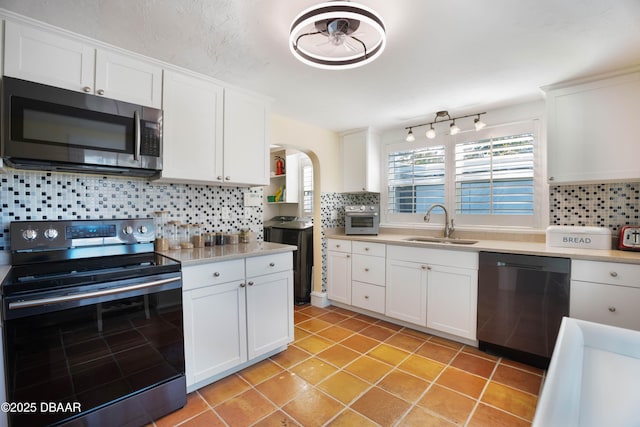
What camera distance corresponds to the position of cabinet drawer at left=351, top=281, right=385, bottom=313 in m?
3.05

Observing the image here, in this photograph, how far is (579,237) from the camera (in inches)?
87.1

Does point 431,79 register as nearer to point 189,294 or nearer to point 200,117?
point 200,117

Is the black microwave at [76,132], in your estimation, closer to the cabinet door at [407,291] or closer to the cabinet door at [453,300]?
the cabinet door at [407,291]

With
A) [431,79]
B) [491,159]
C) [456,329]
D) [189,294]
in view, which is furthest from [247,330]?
[491,159]

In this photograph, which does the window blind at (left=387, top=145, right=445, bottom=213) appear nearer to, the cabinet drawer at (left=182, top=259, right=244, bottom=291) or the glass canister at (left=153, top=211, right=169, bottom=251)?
the cabinet drawer at (left=182, top=259, right=244, bottom=291)

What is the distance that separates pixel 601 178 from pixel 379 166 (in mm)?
2094

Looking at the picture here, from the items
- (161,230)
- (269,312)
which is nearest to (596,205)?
(269,312)

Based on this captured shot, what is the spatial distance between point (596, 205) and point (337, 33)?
2.57 metres

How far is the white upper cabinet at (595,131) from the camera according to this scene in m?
2.04

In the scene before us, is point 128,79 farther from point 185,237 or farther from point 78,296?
point 78,296

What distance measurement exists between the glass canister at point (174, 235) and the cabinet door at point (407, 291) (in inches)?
78.4

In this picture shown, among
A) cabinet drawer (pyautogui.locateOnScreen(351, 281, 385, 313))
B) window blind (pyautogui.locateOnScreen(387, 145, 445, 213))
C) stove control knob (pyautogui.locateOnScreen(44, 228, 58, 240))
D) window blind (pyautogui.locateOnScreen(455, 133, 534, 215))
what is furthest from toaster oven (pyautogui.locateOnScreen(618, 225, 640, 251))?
stove control knob (pyautogui.locateOnScreen(44, 228, 58, 240))

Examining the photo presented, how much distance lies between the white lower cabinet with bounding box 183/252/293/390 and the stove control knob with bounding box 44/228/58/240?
79 centimetres

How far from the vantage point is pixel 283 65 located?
198 cm
